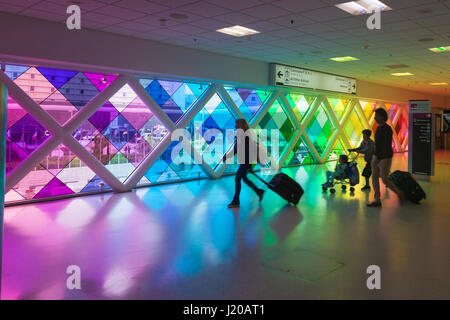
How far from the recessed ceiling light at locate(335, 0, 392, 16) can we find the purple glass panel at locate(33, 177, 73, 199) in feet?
22.7

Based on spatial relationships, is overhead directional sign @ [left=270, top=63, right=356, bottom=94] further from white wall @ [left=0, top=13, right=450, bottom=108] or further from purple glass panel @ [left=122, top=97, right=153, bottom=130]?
purple glass panel @ [left=122, top=97, right=153, bottom=130]

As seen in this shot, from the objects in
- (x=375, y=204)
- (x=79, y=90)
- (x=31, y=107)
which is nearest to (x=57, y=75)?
(x=79, y=90)

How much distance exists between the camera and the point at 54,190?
8375mm

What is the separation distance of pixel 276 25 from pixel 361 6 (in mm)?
1726

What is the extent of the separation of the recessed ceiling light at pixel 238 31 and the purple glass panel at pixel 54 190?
5.02 metres

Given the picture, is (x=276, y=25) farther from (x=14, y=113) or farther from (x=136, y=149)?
(x=14, y=113)

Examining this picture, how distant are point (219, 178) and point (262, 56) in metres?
4.02

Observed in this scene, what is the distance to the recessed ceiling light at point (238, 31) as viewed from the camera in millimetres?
8203

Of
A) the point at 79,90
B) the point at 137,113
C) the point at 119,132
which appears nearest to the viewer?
the point at 79,90

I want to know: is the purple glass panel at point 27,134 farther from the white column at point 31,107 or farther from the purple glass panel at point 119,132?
the purple glass panel at point 119,132

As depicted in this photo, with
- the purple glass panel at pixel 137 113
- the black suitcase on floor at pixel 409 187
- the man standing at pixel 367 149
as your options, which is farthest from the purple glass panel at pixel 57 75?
the black suitcase on floor at pixel 409 187
